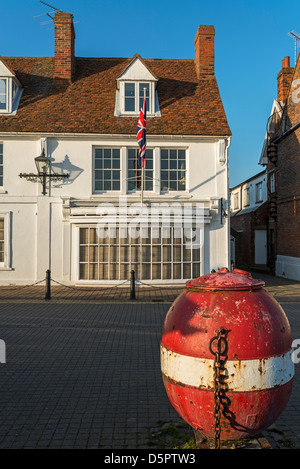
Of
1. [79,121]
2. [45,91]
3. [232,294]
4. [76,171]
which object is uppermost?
[45,91]

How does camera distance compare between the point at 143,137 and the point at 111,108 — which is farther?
the point at 111,108

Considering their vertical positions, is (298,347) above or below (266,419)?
below

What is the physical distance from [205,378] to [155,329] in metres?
5.78

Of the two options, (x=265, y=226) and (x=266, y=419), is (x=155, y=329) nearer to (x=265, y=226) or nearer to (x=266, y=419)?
(x=266, y=419)

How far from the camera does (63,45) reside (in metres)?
16.7

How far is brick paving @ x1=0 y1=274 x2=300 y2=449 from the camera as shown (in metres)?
4.20

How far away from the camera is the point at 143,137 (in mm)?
13781

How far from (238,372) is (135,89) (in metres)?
15.2

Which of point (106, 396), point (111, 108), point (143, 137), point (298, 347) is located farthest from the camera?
point (111, 108)

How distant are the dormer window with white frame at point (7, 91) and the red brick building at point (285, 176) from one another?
44.8 feet

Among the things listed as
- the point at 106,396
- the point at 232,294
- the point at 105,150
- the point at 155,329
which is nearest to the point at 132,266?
the point at 105,150

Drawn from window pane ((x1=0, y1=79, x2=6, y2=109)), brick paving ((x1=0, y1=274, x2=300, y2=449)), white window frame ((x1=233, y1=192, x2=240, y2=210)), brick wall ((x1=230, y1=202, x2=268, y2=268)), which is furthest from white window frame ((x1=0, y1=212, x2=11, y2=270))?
white window frame ((x1=233, y1=192, x2=240, y2=210))

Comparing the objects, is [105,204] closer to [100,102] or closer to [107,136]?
[107,136]

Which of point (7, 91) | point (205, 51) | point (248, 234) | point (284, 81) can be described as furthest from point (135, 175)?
point (248, 234)
